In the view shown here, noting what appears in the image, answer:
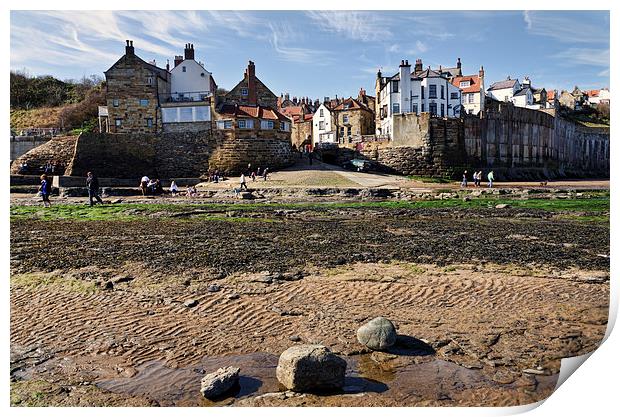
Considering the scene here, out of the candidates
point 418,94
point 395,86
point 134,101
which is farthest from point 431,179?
point 134,101

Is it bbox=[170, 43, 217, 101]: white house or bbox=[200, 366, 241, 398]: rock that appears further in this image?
bbox=[170, 43, 217, 101]: white house

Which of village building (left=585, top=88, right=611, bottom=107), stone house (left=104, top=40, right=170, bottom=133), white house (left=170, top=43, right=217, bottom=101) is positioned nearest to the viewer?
village building (left=585, top=88, right=611, bottom=107)

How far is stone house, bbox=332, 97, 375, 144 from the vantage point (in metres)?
40.6

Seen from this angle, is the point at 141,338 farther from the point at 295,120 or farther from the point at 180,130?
the point at 295,120

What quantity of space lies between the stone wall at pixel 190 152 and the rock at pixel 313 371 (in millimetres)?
→ 26417

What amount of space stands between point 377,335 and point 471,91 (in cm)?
3994

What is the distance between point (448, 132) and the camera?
29.7 meters

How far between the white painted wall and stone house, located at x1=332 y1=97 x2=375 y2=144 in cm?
1310

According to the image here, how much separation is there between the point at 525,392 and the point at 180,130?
29060mm

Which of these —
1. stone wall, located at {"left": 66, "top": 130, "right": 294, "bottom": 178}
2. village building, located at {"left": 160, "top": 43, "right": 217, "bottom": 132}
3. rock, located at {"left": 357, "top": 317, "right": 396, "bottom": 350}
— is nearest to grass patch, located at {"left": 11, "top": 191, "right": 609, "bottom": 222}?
Result: rock, located at {"left": 357, "top": 317, "right": 396, "bottom": 350}

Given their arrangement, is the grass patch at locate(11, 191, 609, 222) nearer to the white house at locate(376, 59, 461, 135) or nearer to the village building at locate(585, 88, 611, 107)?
the village building at locate(585, 88, 611, 107)

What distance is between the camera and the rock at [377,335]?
4.21 meters

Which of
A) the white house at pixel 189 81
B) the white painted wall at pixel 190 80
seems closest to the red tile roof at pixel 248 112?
the white house at pixel 189 81

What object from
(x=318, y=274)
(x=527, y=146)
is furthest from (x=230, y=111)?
(x=318, y=274)
